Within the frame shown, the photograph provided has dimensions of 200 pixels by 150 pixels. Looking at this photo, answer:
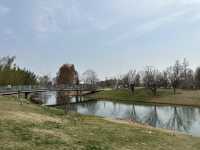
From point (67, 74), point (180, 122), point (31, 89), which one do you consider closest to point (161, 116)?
point (180, 122)

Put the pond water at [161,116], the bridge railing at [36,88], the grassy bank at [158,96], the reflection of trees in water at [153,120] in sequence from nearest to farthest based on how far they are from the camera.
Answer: the pond water at [161,116], the reflection of trees in water at [153,120], the bridge railing at [36,88], the grassy bank at [158,96]

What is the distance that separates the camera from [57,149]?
11.2 meters

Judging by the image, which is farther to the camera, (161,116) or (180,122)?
(161,116)

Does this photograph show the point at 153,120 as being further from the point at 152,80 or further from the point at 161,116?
the point at 152,80

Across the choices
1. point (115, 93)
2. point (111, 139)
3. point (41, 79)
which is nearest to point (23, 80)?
point (115, 93)

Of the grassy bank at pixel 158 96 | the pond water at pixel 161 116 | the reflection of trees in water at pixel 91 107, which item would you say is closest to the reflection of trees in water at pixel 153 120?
the pond water at pixel 161 116

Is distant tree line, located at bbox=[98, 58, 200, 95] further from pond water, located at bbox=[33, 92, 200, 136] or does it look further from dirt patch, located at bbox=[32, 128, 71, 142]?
dirt patch, located at bbox=[32, 128, 71, 142]

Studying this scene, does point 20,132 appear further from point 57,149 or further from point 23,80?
point 23,80

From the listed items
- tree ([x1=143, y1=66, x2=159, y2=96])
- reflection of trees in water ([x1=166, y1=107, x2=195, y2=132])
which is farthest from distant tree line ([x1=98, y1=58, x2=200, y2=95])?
reflection of trees in water ([x1=166, y1=107, x2=195, y2=132])

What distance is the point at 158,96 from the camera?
273 ft

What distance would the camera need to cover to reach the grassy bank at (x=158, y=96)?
2837 inches

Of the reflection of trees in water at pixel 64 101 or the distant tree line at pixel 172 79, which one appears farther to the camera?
the distant tree line at pixel 172 79

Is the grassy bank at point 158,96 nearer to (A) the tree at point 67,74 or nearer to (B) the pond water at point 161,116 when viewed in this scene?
(B) the pond water at point 161,116

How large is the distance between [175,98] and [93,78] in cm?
7716
